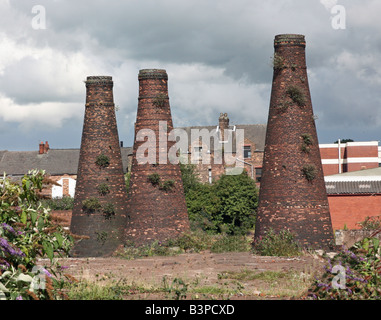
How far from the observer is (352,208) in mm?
36375

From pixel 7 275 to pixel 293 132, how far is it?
18.5 metres

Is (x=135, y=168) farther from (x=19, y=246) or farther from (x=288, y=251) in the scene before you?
(x=19, y=246)

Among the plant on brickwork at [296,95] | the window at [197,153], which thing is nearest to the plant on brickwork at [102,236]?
the plant on brickwork at [296,95]

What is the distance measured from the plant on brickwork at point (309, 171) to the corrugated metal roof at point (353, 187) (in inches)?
505

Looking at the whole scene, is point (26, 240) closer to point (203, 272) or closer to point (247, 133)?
point (203, 272)

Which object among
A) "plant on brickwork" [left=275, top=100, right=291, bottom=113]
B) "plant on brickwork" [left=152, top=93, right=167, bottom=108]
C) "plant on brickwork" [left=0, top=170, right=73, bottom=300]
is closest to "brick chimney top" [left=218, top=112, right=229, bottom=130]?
"plant on brickwork" [left=152, top=93, right=167, bottom=108]

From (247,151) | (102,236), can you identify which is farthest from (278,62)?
(247,151)

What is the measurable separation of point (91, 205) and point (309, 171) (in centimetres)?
1068

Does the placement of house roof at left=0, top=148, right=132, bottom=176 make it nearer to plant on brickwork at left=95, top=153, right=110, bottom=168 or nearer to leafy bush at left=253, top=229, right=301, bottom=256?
plant on brickwork at left=95, top=153, right=110, bottom=168

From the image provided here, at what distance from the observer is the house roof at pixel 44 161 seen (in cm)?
6725

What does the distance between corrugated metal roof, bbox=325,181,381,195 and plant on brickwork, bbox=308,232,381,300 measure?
27012 millimetres

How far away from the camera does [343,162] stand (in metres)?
60.8

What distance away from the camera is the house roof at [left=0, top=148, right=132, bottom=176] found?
67.2m
